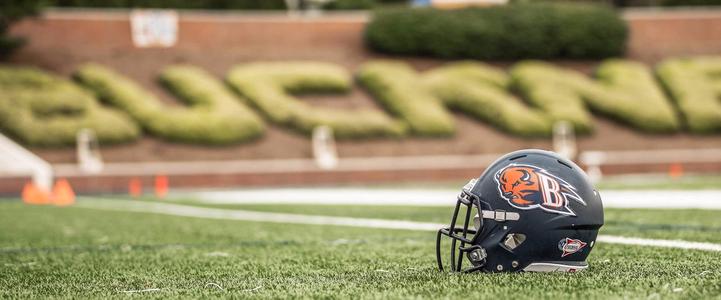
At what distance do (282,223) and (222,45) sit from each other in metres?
20.8

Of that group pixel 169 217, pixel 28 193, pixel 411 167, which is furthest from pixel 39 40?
pixel 169 217

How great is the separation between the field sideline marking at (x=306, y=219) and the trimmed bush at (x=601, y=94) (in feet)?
51.5

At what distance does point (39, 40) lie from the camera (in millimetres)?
29438

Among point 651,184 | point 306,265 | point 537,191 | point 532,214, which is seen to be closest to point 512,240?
point 532,214

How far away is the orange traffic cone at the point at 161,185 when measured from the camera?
23525 millimetres

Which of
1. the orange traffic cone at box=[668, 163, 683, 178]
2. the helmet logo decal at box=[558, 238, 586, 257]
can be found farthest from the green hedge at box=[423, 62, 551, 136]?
the helmet logo decal at box=[558, 238, 586, 257]

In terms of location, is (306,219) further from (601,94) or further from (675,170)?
(601,94)

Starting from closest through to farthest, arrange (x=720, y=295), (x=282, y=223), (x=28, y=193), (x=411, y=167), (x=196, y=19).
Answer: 1. (x=720, y=295)
2. (x=282, y=223)
3. (x=28, y=193)
4. (x=411, y=167)
5. (x=196, y=19)

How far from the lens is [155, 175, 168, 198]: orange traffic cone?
23.5 m

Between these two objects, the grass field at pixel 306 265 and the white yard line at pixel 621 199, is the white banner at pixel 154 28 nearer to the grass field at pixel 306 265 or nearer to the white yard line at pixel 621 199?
the white yard line at pixel 621 199

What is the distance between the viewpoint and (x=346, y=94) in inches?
1163

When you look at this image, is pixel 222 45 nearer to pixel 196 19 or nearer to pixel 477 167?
pixel 196 19

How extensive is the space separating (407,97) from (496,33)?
4.39 m

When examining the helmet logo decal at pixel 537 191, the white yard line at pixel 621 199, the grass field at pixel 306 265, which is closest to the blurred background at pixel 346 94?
the white yard line at pixel 621 199
